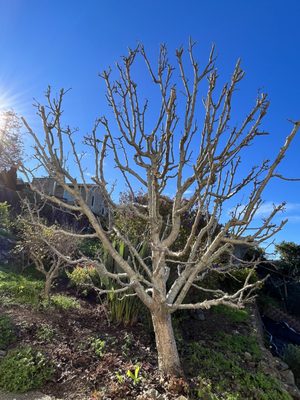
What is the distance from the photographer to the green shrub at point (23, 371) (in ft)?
12.7

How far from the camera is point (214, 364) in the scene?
467 centimetres

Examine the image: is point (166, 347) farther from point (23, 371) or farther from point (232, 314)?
point (232, 314)

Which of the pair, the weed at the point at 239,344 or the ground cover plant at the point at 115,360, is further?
the weed at the point at 239,344

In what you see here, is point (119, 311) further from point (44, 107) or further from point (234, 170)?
point (44, 107)

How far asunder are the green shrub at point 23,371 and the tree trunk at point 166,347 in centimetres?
155

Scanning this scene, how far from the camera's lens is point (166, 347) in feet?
13.5

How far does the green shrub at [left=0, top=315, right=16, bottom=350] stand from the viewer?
4762mm

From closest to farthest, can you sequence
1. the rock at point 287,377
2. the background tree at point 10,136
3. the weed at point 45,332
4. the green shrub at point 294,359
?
the weed at point 45,332
the rock at point 287,377
the green shrub at point 294,359
the background tree at point 10,136

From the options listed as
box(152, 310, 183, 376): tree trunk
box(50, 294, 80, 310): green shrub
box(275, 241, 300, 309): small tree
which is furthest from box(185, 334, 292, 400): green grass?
box(275, 241, 300, 309): small tree

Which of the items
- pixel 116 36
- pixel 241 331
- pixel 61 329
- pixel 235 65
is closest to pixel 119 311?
pixel 61 329

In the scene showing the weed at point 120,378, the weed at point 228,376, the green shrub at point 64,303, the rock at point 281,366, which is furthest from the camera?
the green shrub at point 64,303

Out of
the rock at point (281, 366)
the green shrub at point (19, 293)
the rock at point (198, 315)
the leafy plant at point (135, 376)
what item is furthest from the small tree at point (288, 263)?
the leafy plant at point (135, 376)

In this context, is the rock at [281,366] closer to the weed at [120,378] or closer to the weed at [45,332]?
the weed at [120,378]

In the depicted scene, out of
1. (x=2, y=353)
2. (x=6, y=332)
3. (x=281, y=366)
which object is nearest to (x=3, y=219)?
(x=6, y=332)
